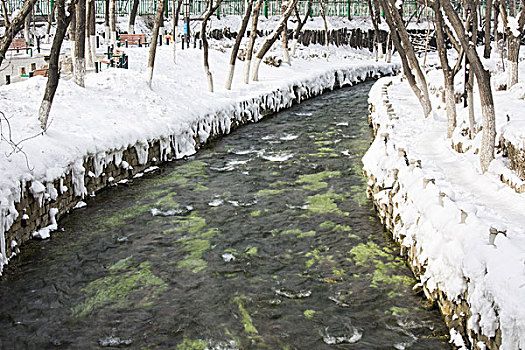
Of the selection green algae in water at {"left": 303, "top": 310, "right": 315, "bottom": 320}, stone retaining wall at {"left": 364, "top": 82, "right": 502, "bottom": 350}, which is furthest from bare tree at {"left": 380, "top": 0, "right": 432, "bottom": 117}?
green algae in water at {"left": 303, "top": 310, "right": 315, "bottom": 320}

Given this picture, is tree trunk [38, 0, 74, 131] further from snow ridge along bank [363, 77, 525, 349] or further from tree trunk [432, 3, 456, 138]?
tree trunk [432, 3, 456, 138]

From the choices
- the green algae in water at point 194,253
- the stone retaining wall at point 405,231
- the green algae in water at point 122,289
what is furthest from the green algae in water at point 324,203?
the green algae in water at point 122,289

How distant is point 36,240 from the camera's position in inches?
404

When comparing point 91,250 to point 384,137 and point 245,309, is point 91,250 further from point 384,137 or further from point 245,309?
point 384,137

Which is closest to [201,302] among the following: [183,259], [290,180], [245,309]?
[245,309]

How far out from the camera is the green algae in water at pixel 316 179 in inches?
535

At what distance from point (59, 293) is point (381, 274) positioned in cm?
437

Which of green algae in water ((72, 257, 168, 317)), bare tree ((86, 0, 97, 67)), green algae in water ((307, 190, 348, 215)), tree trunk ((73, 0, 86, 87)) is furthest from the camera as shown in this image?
bare tree ((86, 0, 97, 67))

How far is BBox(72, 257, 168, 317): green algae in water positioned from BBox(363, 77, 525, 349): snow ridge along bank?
3547 mm

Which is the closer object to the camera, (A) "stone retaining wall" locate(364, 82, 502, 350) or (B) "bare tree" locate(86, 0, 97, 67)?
(A) "stone retaining wall" locate(364, 82, 502, 350)

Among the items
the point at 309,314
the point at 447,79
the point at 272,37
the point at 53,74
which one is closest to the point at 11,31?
the point at 53,74

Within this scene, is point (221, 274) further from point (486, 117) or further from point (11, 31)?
point (11, 31)

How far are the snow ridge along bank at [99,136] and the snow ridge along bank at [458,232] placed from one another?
544cm

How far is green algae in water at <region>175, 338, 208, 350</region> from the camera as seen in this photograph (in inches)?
275
